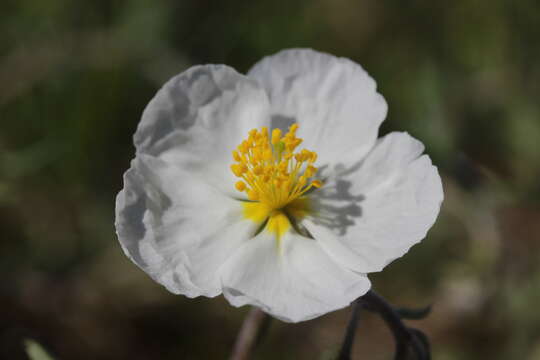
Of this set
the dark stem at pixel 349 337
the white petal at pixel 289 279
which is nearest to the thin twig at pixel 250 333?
the white petal at pixel 289 279

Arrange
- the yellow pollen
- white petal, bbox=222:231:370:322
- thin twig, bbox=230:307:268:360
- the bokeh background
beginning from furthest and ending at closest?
1. the bokeh background
2. the yellow pollen
3. thin twig, bbox=230:307:268:360
4. white petal, bbox=222:231:370:322

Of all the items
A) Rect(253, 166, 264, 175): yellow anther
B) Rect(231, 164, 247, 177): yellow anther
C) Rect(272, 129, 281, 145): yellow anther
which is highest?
Rect(272, 129, 281, 145): yellow anther

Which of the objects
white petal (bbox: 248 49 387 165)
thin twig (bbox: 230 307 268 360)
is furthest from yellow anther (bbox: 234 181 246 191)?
thin twig (bbox: 230 307 268 360)

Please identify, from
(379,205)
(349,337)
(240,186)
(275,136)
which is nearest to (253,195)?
(240,186)

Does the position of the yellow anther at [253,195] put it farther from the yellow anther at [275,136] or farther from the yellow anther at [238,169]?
the yellow anther at [275,136]

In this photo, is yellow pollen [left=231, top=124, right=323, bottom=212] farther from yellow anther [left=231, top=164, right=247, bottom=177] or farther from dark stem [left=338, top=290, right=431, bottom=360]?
dark stem [left=338, top=290, right=431, bottom=360]

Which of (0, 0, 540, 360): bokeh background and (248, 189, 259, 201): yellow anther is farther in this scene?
(0, 0, 540, 360): bokeh background

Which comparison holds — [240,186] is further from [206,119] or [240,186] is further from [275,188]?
[206,119]
